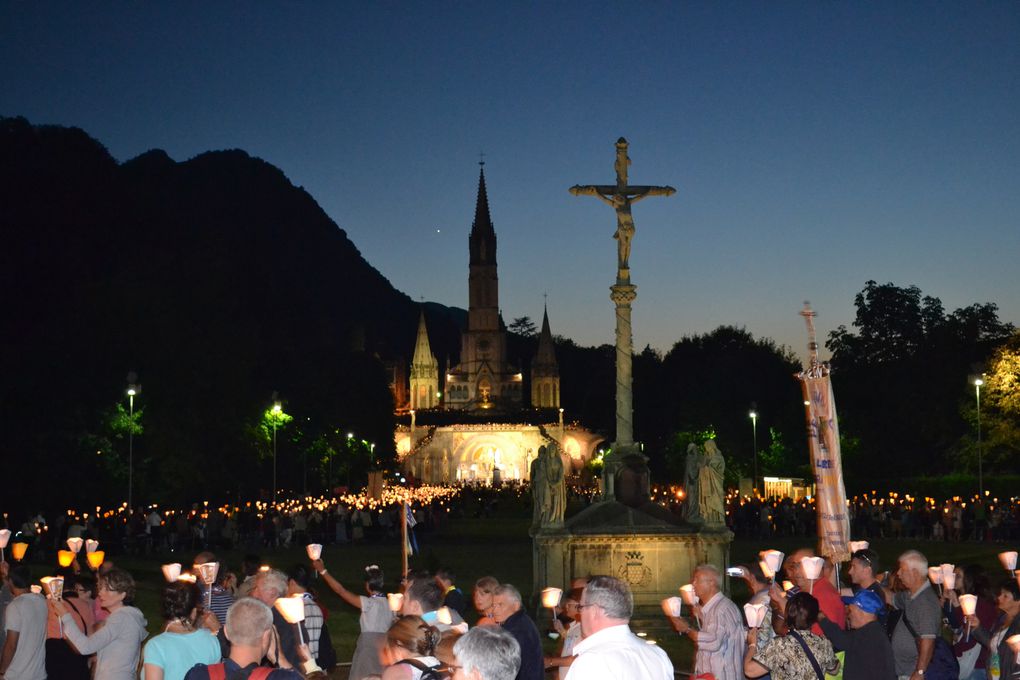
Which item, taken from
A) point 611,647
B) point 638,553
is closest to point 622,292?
point 638,553

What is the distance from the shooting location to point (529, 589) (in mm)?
24406

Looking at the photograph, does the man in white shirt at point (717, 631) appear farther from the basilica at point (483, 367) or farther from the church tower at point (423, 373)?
the church tower at point (423, 373)

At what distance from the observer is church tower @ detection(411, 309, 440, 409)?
15150cm

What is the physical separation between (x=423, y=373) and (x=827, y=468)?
459ft

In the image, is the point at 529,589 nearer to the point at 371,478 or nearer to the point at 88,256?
the point at 88,256

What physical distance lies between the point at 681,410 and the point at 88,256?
48413 mm

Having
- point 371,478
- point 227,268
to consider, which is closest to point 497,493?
point 371,478

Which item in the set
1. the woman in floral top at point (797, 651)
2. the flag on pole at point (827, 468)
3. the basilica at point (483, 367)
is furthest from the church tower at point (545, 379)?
the woman in floral top at point (797, 651)

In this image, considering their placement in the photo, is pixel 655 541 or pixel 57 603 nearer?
pixel 57 603

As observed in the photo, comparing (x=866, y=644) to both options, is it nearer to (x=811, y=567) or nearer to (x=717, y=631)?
(x=811, y=567)

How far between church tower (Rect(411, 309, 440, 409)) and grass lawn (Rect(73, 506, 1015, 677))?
104526 mm

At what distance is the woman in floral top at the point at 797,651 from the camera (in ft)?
24.7

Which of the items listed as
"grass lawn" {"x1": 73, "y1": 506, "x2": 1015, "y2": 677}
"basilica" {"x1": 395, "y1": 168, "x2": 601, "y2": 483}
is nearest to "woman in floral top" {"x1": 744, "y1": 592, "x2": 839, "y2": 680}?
"grass lawn" {"x1": 73, "y1": 506, "x2": 1015, "y2": 677}

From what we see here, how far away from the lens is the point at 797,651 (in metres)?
7.55
